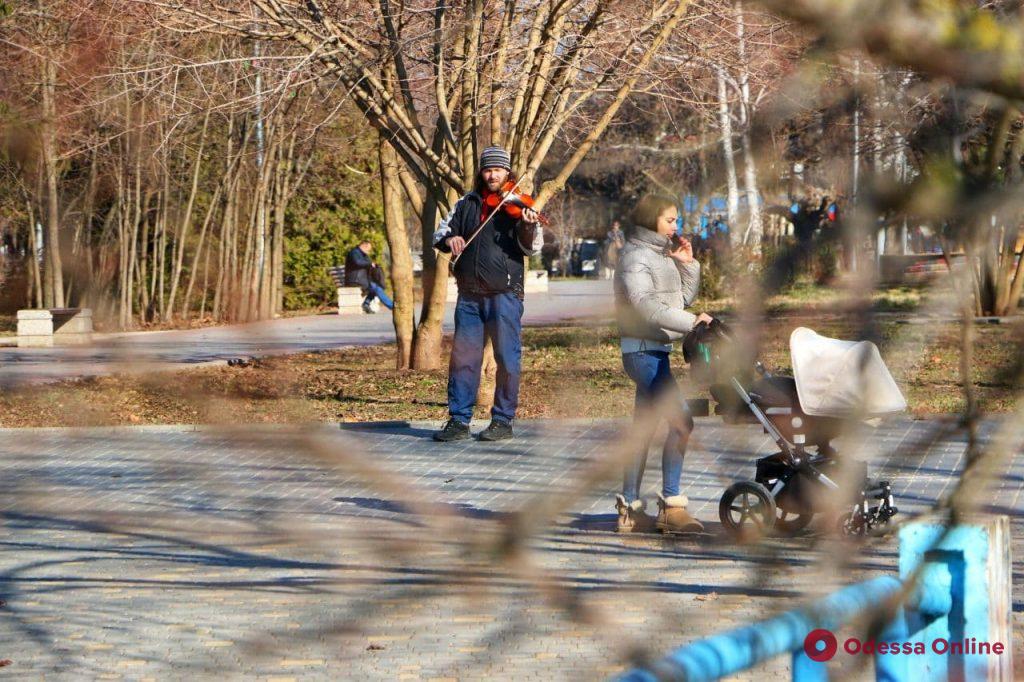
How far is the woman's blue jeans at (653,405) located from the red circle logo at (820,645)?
0.19m

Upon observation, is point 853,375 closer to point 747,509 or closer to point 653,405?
point 653,405

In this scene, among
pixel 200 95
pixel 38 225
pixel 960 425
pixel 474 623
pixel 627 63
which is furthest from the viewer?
pixel 627 63

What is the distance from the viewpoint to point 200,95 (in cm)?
228

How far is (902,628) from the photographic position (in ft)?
3.74

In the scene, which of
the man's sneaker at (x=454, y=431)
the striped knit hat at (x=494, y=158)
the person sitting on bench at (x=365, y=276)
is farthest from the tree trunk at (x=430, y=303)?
the striped knit hat at (x=494, y=158)

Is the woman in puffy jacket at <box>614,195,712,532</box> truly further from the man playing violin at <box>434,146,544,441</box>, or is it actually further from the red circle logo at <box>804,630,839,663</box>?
the man playing violin at <box>434,146,544,441</box>

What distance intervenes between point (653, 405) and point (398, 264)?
12633 mm

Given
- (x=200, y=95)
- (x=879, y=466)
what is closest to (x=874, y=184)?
(x=879, y=466)

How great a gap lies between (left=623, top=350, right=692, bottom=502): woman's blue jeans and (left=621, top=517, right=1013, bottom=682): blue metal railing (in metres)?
0.16

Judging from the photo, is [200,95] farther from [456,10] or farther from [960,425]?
[456,10]

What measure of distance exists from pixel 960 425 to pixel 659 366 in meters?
0.40

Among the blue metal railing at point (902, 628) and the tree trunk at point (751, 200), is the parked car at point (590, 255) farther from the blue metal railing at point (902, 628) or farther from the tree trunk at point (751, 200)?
the blue metal railing at point (902, 628)

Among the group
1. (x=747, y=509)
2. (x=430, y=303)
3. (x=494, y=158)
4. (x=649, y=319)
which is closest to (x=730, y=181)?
(x=649, y=319)

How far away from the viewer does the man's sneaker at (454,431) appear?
9.06 metres
